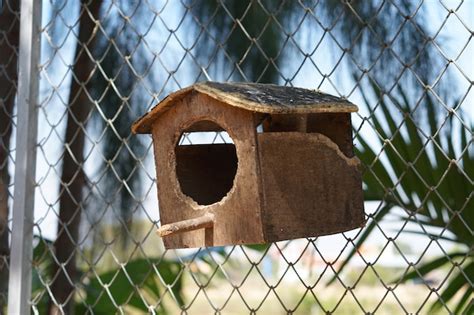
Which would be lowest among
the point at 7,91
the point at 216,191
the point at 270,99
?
the point at 216,191

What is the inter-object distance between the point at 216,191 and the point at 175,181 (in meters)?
0.11

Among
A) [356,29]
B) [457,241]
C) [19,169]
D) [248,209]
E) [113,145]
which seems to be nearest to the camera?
[248,209]

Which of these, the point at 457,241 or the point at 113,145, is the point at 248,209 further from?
the point at 113,145

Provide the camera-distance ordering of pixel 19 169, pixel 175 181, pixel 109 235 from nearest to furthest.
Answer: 1. pixel 175 181
2. pixel 19 169
3. pixel 109 235

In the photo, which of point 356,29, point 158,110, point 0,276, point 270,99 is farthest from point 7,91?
point 270,99

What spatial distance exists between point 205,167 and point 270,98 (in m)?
0.24

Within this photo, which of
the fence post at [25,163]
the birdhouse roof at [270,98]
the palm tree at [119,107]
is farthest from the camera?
the palm tree at [119,107]

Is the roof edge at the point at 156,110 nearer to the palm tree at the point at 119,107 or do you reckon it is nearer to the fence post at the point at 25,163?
the fence post at the point at 25,163

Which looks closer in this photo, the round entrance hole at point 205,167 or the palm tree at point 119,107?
the round entrance hole at point 205,167

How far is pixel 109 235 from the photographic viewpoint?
9.63 ft

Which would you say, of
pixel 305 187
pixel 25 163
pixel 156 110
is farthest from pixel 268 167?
pixel 25 163

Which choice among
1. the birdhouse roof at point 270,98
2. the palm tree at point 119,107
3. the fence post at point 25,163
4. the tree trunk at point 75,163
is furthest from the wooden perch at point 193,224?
the palm tree at point 119,107

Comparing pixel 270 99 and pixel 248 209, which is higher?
pixel 270 99

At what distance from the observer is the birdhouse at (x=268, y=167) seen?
1025 millimetres
